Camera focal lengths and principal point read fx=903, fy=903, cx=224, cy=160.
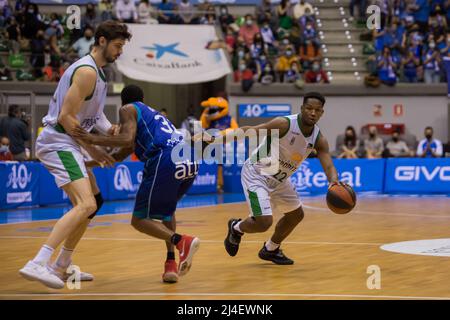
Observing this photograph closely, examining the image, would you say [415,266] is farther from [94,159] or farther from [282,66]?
[282,66]

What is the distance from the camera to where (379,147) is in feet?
77.8

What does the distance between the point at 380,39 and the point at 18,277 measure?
20506mm

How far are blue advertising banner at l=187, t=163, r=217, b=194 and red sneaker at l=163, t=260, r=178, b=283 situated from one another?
41.9ft

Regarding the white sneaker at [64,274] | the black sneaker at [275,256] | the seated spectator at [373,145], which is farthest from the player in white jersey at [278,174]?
the seated spectator at [373,145]

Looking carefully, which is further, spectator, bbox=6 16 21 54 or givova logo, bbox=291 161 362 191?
spectator, bbox=6 16 21 54

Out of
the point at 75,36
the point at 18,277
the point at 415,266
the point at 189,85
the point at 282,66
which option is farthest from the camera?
the point at 189,85

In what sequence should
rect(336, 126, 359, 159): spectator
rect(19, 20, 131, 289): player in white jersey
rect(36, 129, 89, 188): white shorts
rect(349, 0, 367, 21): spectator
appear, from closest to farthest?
1. rect(19, 20, 131, 289): player in white jersey
2. rect(36, 129, 89, 188): white shorts
3. rect(336, 126, 359, 159): spectator
4. rect(349, 0, 367, 21): spectator

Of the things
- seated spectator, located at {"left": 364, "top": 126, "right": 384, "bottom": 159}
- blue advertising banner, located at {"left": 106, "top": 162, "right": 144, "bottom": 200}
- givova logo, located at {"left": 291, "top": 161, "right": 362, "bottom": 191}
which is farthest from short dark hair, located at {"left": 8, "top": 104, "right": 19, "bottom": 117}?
seated spectator, located at {"left": 364, "top": 126, "right": 384, "bottom": 159}

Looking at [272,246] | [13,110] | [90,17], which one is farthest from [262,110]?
[272,246]

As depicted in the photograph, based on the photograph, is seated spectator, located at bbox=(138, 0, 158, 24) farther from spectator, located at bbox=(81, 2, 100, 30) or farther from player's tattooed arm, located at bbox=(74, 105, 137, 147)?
player's tattooed arm, located at bbox=(74, 105, 137, 147)

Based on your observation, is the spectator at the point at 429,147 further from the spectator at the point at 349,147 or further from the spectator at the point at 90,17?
the spectator at the point at 90,17

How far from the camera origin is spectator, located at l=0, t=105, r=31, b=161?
17.7m
